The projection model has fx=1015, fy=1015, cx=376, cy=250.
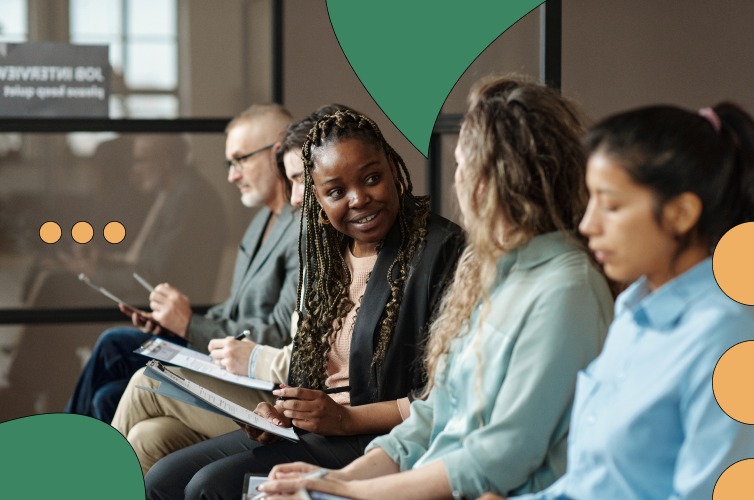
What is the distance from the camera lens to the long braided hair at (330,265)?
2314mm

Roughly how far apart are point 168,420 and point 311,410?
91cm

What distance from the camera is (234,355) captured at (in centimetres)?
277

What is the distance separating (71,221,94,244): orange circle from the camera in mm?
4430

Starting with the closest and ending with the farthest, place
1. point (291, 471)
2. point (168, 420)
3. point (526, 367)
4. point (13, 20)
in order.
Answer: point (526, 367) < point (291, 471) < point (168, 420) < point (13, 20)

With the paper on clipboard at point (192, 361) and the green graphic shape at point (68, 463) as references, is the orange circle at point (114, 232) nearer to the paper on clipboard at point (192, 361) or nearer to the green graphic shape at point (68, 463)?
the paper on clipboard at point (192, 361)

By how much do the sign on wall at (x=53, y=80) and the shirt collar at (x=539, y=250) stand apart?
3.13 metres

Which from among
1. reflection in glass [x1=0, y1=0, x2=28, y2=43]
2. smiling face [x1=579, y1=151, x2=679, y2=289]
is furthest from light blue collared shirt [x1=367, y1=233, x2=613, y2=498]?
reflection in glass [x1=0, y1=0, x2=28, y2=43]

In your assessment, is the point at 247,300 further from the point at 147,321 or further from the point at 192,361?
the point at 192,361

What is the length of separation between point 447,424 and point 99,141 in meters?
3.04

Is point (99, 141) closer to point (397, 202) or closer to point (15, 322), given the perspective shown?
point (15, 322)

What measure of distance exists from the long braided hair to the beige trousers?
36 cm

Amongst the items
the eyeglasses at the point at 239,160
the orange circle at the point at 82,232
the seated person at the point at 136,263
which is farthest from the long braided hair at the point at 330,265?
the orange circle at the point at 82,232

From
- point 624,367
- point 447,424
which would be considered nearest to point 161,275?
point 447,424

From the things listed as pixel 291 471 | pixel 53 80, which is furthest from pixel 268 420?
pixel 53 80
